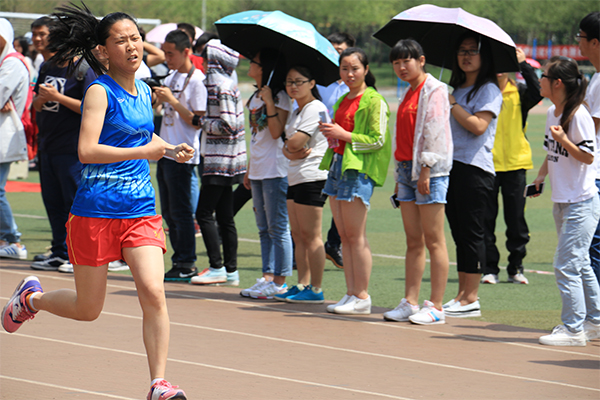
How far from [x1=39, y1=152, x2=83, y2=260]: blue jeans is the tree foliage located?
5733cm

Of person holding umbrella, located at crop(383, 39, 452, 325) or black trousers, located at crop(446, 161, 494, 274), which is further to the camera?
black trousers, located at crop(446, 161, 494, 274)

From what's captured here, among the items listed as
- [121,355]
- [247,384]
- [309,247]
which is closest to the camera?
[247,384]

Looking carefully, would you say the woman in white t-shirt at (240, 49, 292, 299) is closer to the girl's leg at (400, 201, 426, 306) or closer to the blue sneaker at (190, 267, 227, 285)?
the blue sneaker at (190, 267, 227, 285)

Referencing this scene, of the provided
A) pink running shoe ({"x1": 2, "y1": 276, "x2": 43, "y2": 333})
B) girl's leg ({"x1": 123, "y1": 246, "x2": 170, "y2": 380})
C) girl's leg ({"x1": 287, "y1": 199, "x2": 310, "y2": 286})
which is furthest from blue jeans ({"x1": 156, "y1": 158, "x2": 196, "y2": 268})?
girl's leg ({"x1": 123, "y1": 246, "x2": 170, "y2": 380})

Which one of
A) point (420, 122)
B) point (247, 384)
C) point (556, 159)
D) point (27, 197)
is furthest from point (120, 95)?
point (27, 197)

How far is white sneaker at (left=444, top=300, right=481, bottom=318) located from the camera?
6898 mm

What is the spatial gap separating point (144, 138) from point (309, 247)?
310cm

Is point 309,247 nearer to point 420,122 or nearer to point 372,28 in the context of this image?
point 420,122

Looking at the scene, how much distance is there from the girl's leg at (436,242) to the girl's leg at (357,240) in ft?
1.70

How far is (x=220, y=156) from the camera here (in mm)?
7828

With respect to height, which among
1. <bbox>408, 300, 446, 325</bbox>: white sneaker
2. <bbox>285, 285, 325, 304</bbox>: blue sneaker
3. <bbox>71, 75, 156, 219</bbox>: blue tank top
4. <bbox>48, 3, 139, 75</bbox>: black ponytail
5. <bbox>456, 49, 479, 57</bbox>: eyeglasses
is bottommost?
<bbox>285, 285, 325, 304</bbox>: blue sneaker

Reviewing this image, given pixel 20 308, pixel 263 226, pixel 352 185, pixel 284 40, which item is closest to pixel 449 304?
pixel 352 185

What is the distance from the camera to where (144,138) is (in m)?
4.35

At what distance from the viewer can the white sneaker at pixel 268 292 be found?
24.4ft
